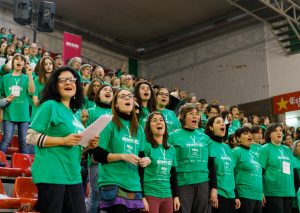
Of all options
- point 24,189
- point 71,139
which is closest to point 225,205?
point 24,189

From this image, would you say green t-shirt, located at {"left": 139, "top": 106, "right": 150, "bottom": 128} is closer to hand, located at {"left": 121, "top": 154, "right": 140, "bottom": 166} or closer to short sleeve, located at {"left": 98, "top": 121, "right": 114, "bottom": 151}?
short sleeve, located at {"left": 98, "top": 121, "right": 114, "bottom": 151}

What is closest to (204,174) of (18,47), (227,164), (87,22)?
(227,164)

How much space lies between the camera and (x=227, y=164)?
432cm

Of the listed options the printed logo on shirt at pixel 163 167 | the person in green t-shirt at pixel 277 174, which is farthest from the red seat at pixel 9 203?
the person in green t-shirt at pixel 277 174

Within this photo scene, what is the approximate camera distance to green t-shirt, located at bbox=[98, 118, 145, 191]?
2969mm

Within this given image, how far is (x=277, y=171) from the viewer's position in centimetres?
488

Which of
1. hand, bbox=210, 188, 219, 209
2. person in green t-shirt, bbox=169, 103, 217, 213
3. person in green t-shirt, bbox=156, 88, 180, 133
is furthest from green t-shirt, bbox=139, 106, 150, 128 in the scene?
hand, bbox=210, 188, 219, 209

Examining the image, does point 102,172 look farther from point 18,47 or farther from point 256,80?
point 256,80

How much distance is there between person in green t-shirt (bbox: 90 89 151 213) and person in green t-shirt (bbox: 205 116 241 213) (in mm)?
1206

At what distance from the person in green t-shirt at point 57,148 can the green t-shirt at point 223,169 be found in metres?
1.82

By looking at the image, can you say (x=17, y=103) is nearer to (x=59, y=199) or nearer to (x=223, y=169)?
(x=223, y=169)

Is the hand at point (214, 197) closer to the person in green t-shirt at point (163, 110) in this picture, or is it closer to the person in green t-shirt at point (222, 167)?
the person in green t-shirt at point (222, 167)

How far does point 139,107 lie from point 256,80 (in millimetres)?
9602

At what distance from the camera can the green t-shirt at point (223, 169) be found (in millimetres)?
4184
